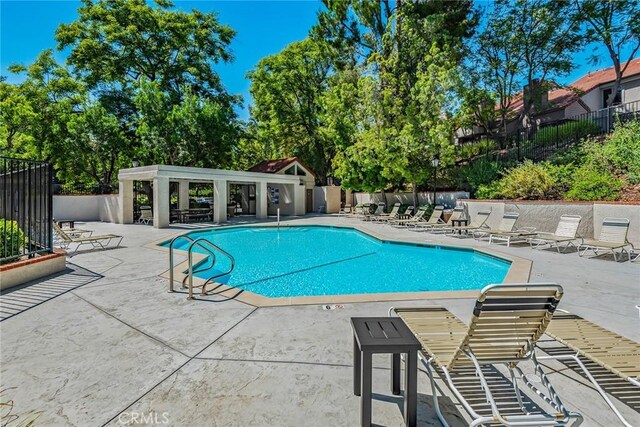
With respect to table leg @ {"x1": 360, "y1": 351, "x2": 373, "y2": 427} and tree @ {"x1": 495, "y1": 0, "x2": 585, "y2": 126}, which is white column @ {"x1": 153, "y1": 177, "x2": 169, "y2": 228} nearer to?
table leg @ {"x1": 360, "y1": 351, "x2": 373, "y2": 427}

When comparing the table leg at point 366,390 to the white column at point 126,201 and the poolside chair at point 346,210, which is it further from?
the poolside chair at point 346,210

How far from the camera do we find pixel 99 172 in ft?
81.8

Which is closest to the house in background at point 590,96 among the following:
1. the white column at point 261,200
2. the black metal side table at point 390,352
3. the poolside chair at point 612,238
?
the poolside chair at point 612,238

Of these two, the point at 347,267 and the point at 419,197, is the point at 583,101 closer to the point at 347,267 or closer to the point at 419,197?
the point at 419,197

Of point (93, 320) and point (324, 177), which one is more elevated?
point (324, 177)

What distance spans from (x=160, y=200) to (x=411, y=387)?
1717 centimetres

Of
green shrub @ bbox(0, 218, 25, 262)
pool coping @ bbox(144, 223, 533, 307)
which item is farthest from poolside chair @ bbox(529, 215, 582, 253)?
green shrub @ bbox(0, 218, 25, 262)

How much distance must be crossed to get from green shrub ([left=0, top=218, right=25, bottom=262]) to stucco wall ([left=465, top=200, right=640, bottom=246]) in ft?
49.5

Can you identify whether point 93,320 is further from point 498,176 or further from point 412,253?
point 498,176

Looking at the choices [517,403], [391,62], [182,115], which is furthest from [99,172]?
[517,403]

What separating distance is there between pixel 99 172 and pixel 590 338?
2993 centimetres

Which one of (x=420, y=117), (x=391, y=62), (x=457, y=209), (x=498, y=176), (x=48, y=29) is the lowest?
(x=457, y=209)

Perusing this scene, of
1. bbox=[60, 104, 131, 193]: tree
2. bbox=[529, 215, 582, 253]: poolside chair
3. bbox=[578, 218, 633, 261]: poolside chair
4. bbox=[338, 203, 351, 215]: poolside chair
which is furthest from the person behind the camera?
bbox=[338, 203, 351, 215]: poolside chair

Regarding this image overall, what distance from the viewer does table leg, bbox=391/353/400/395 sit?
8.92 feet
